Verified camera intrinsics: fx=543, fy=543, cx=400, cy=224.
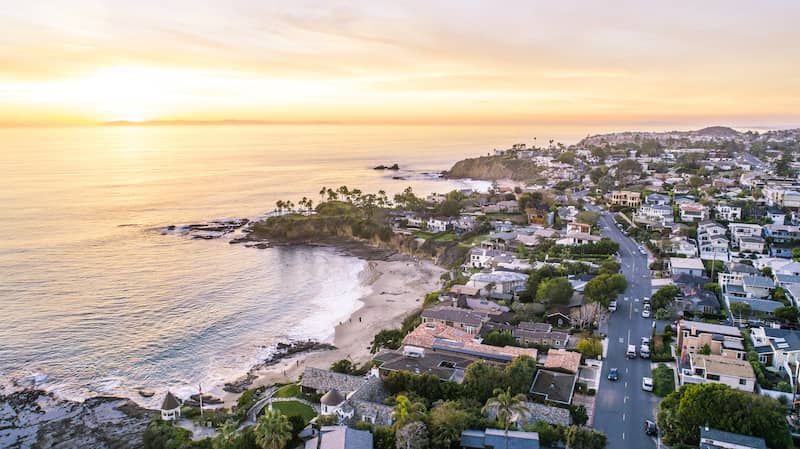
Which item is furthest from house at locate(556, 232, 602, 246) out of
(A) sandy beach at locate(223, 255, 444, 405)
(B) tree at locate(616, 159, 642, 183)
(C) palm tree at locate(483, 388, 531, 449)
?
(B) tree at locate(616, 159, 642, 183)

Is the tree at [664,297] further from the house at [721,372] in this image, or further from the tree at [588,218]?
the tree at [588,218]

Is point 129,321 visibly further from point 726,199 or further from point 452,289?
point 726,199

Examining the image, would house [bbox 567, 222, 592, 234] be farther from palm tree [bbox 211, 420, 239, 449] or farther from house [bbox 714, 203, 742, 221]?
palm tree [bbox 211, 420, 239, 449]

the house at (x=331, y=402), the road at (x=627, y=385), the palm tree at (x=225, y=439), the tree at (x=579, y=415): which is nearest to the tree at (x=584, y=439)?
the road at (x=627, y=385)

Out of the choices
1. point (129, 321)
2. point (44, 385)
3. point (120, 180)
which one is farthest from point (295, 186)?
point (44, 385)

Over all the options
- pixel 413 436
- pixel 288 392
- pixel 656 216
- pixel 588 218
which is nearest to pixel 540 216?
pixel 588 218
